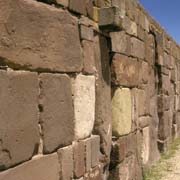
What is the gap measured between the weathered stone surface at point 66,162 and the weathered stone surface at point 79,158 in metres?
0.08

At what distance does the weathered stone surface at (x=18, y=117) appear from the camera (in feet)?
9.06

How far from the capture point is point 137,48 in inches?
248

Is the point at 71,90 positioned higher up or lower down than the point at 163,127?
higher up

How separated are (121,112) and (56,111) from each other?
2088 millimetres

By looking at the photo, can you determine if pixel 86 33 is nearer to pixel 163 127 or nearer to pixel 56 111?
pixel 56 111

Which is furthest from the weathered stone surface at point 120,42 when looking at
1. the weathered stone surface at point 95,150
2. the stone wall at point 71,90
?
the weathered stone surface at point 95,150

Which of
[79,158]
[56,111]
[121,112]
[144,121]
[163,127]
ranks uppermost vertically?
[56,111]

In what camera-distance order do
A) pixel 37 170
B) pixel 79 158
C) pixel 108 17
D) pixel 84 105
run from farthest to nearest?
pixel 108 17 < pixel 84 105 < pixel 79 158 < pixel 37 170

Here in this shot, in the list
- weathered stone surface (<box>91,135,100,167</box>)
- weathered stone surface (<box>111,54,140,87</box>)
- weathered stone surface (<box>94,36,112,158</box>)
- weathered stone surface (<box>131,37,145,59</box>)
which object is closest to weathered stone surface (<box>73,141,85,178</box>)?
weathered stone surface (<box>91,135,100,167</box>)

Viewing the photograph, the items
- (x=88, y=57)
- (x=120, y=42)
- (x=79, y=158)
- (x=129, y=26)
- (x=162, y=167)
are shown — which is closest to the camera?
(x=79, y=158)

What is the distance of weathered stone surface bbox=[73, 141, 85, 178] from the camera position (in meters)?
3.75

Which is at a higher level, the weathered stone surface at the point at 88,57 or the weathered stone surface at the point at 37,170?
the weathered stone surface at the point at 88,57

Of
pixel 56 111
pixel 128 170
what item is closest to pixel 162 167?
pixel 128 170

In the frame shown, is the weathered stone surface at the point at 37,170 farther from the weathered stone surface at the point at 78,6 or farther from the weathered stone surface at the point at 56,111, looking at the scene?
the weathered stone surface at the point at 78,6
